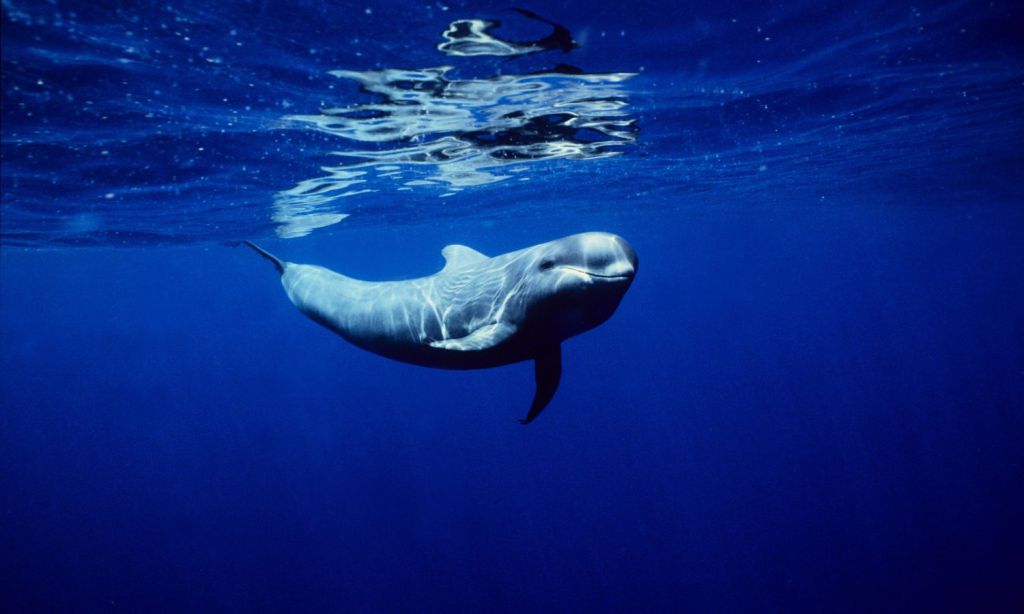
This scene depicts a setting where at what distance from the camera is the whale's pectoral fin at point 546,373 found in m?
5.30

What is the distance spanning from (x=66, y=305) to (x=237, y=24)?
8571 centimetres

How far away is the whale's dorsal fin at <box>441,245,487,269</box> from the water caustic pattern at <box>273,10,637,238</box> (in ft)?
8.99

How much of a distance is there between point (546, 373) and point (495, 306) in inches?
32.6

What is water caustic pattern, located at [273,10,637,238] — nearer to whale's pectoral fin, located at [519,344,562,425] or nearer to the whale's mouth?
the whale's mouth

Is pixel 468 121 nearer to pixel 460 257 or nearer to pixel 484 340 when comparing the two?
pixel 460 257

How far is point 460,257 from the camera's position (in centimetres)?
714

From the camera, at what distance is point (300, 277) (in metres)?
8.81

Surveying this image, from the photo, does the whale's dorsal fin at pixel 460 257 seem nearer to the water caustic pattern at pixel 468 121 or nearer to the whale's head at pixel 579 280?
the whale's head at pixel 579 280

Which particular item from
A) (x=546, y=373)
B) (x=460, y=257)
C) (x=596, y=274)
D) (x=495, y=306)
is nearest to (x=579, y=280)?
(x=596, y=274)

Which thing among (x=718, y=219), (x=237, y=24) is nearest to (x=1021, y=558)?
(x=718, y=219)

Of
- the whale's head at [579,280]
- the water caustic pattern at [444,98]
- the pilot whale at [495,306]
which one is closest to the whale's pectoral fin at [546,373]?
the pilot whale at [495,306]

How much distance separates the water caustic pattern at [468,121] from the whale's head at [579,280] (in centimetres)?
372

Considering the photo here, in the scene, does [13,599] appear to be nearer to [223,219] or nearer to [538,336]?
[223,219]

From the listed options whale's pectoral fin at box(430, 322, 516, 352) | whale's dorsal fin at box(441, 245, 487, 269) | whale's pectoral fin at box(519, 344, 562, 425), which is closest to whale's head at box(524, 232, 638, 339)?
whale's pectoral fin at box(430, 322, 516, 352)
